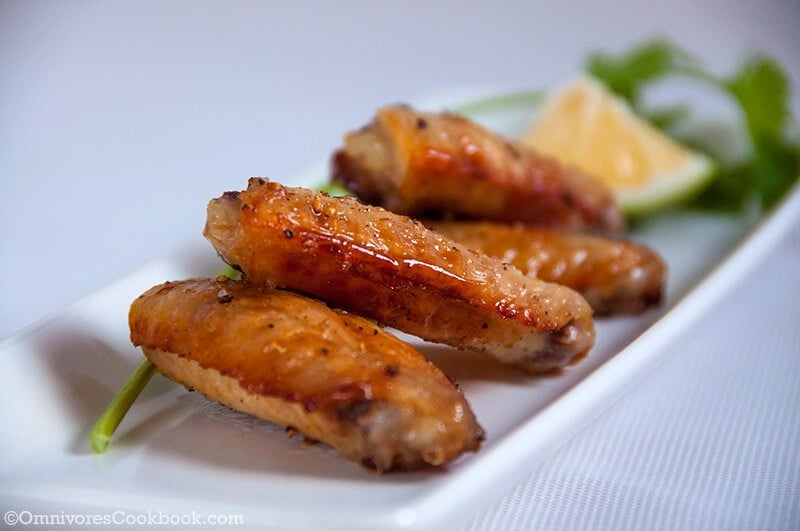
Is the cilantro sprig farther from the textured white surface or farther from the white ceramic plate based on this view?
the white ceramic plate

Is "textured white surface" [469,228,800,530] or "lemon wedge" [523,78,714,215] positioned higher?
"lemon wedge" [523,78,714,215]

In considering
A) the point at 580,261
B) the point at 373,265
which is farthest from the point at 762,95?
the point at 373,265

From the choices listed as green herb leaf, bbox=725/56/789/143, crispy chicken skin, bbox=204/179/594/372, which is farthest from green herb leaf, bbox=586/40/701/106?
crispy chicken skin, bbox=204/179/594/372

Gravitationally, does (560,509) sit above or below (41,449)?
below

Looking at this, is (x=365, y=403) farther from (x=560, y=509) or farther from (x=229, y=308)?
(x=560, y=509)

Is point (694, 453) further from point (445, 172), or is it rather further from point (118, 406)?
point (118, 406)

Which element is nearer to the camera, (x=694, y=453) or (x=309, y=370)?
(x=309, y=370)

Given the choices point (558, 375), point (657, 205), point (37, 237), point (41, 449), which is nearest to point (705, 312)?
point (558, 375)
